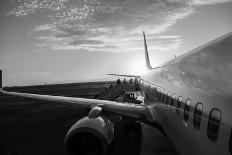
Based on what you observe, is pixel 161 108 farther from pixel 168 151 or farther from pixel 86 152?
pixel 86 152

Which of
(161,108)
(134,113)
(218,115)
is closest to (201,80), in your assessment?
(218,115)

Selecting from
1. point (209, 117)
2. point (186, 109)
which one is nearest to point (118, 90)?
point (186, 109)

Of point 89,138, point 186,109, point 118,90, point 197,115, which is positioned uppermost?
point 197,115

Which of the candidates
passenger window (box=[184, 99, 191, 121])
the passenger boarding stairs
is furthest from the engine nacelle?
the passenger boarding stairs

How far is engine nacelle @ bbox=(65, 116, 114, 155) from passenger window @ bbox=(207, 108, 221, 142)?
515 cm

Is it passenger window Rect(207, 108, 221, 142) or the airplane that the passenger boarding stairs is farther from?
passenger window Rect(207, 108, 221, 142)

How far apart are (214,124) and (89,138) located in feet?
20.0

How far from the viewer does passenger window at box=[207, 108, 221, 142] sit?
4.43m

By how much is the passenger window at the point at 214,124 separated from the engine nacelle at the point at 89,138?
203 inches

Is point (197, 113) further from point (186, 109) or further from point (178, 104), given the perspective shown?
point (178, 104)

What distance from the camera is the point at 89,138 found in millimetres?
9789

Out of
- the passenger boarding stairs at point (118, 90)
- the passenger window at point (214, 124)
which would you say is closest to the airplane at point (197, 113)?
the passenger window at point (214, 124)

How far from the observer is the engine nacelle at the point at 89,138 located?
9320 millimetres

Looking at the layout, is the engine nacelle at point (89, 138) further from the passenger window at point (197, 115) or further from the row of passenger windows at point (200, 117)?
the passenger window at point (197, 115)
